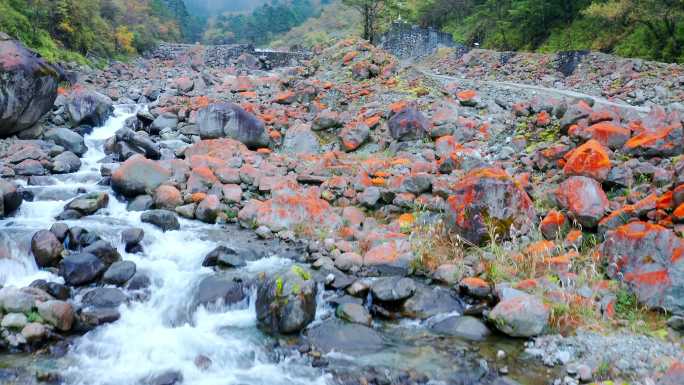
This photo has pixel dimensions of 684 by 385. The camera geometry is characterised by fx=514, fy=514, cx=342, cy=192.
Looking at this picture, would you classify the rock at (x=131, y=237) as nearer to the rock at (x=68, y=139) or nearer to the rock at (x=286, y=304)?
the rock at (x=286, y=304)

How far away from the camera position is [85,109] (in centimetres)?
1759

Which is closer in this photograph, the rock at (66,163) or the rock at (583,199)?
the rock at (583,199)

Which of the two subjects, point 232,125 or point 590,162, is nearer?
point 590,162

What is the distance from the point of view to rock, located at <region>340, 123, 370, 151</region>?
15.6 metres

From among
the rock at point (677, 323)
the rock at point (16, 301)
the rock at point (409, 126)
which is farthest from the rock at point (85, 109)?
the rock at point (677, 323)

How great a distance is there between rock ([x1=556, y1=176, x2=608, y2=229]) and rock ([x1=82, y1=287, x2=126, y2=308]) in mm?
7922

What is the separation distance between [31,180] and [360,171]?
8001 millimetres

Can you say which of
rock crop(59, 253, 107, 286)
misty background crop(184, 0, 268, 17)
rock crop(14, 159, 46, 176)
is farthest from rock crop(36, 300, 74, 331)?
misty background crop(184, 0, 268, 17)

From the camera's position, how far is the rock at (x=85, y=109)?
1731 centimetres

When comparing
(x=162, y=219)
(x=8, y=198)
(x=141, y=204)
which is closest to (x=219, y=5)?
(x=141, y=204)

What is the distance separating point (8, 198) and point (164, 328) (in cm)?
546

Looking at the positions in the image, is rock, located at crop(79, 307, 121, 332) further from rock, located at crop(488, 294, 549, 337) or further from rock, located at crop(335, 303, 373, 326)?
rock, located at crop(488, 294, 549, 337)

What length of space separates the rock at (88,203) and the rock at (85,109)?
708 centimetres

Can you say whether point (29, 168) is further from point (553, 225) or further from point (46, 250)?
point (553, 225)
